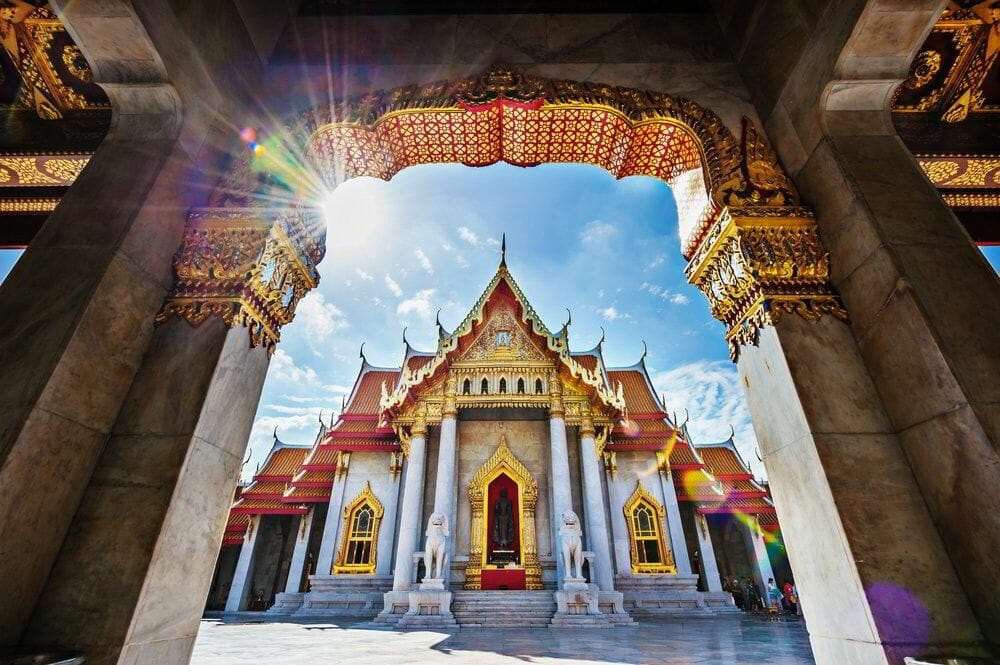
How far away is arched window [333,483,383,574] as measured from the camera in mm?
12742

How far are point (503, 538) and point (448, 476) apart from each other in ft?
7.67

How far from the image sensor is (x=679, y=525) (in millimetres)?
13438

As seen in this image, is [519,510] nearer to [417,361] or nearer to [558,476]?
[558,476]

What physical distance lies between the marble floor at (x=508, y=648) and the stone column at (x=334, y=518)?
18.9 ft

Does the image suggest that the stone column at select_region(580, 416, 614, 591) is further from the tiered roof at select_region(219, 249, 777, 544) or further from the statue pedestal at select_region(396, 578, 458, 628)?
the statue pedestal at select_region(396, 578, 458, 628)

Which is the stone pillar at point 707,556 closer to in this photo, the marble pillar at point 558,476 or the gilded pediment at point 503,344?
the marble pillar at point 558,476

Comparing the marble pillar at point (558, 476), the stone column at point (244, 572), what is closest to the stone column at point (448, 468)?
the marble pillar at point (558, 476)

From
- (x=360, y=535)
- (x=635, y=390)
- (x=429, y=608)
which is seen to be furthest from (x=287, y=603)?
(x=635, y=390)

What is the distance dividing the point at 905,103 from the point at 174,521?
17.5ft

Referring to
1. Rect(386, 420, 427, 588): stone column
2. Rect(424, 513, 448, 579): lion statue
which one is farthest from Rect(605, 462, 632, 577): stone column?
Rect(386, 420, 427, 588): stone column

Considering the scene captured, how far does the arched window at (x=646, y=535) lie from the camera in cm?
1268

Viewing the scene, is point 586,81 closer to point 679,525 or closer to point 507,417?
point 507,417

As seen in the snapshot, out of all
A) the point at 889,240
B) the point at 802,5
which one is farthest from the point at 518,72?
the point at 889,240

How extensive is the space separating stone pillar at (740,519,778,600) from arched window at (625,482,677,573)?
559 centimetres
